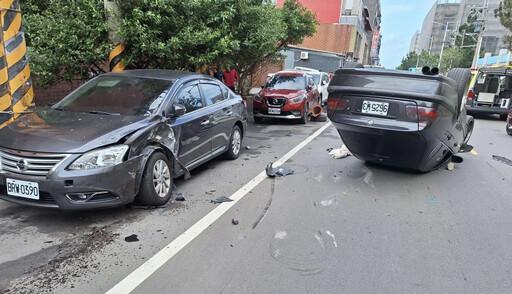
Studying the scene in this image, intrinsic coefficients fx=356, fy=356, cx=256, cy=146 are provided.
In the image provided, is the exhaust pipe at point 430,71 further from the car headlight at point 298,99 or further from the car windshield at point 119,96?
the car headlight at point 298,99

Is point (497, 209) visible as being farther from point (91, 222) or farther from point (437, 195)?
point (91, 222)

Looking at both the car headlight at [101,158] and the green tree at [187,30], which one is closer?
the car headlight at [101,158]

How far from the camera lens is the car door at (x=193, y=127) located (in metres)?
4.92

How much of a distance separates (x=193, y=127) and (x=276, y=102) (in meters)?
6.21

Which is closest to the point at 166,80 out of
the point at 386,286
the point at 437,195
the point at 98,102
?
the point at 98,102

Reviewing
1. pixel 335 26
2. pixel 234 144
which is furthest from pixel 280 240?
pixel 335 26

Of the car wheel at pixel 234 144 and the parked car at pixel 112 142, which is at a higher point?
the parked car at pixel 112 142

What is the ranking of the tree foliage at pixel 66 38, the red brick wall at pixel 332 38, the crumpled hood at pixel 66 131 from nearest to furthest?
the crumpled hood at pixel 66 131 → the tree foliage at pixel 66 38 → the red brick wall at pixel 332 38

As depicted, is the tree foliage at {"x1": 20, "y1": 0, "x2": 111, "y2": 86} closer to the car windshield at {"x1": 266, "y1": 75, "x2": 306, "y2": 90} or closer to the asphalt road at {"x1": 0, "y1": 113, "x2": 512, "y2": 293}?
the asphalt road at {"x1": 0, "y1": 113, "x2": 512, "y2": 293}

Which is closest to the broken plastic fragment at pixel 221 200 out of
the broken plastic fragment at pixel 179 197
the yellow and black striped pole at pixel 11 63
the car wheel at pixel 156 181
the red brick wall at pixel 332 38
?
the broken plastic fragment at pixel 179 197

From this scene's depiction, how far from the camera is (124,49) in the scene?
734 centimetres

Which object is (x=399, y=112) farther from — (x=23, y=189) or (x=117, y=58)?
(x=117, y=58)

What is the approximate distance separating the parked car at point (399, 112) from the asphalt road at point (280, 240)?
57 cm

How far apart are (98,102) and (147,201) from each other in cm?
158
